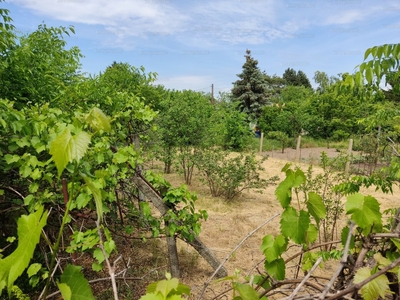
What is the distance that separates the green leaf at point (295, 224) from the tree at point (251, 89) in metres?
26.1

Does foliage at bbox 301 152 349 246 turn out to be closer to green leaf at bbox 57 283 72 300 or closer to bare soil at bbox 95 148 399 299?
bare soil at bbox 95 148 399 299

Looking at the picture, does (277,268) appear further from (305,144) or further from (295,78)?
(295,78)

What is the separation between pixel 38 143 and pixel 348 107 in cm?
2095

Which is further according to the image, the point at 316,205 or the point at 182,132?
the point at 182,132

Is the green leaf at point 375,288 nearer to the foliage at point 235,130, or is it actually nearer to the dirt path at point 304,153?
the foliage at point 235,130

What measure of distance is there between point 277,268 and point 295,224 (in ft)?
0.53

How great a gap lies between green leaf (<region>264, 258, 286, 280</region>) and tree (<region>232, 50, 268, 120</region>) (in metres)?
26.1

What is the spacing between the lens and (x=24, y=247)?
1.37ft

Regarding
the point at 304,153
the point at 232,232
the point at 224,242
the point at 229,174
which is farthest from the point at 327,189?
the point at 304,153

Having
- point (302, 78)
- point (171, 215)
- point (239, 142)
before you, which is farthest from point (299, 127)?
point (302, 78)

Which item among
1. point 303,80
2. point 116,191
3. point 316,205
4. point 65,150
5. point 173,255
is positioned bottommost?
point 173,255

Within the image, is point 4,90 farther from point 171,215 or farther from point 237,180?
point 237,180

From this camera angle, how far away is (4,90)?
2.96 meters

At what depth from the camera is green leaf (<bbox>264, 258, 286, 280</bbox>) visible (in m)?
0.77
